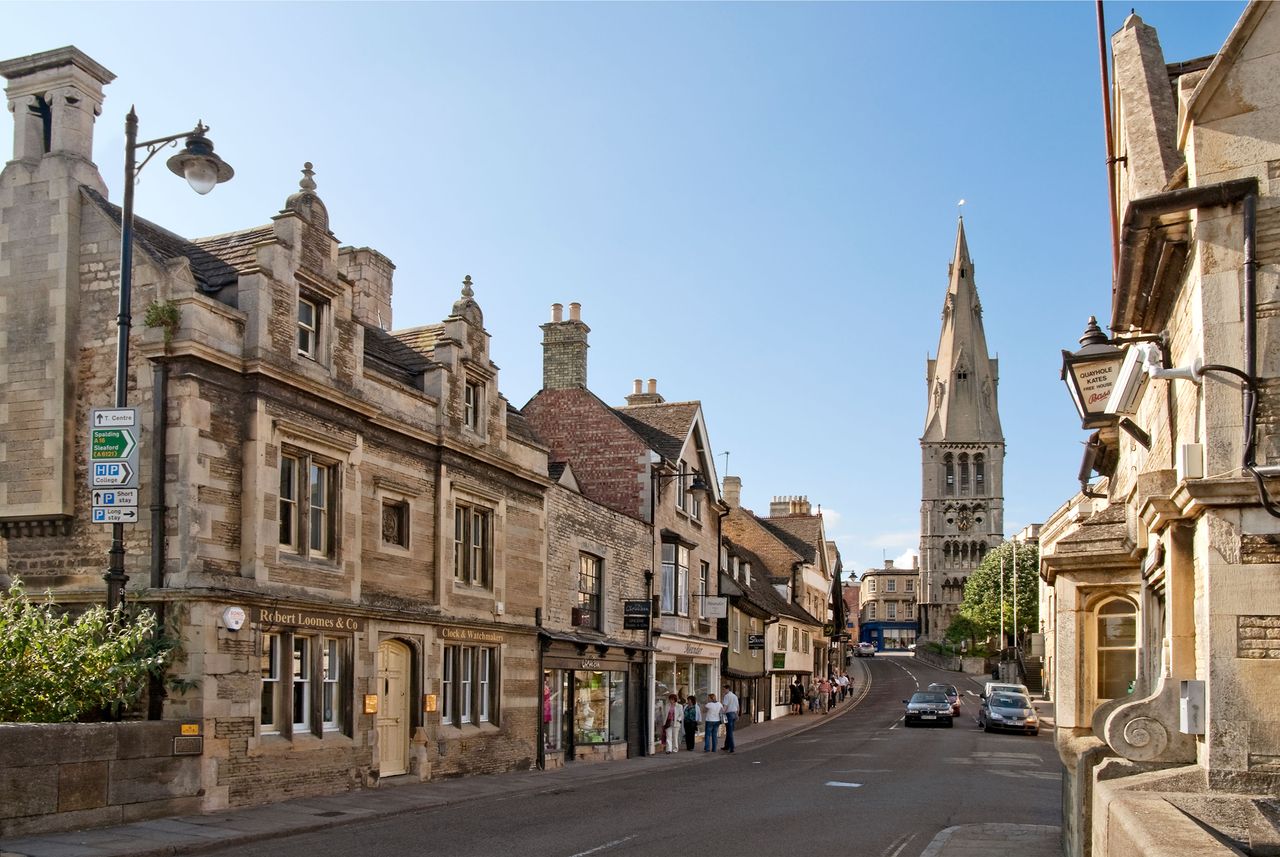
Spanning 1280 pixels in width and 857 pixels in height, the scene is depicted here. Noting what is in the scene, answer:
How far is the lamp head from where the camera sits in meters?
14.9

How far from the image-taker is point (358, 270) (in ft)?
89.7

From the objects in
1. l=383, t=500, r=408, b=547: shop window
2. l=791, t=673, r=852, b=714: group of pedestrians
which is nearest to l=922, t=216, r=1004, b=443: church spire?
l=791, t=673, r=852, b=714: group of pedestrians

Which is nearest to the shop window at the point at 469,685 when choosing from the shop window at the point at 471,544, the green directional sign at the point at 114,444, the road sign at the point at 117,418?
the shop window at the point at 471,544

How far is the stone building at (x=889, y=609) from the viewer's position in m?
171

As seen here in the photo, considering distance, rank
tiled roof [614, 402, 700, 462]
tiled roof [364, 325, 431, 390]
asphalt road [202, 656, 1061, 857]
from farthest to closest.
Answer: tiled roof [614, 402, 700, 462]
tiled roof [364, 325, 431, 390]
asphalt road [202, 656, 1061, 857]

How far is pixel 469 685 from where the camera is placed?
2436 cm

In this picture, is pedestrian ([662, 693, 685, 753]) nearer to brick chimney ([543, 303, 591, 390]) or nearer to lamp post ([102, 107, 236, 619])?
brick chimney ([543, 303, 591, 390])

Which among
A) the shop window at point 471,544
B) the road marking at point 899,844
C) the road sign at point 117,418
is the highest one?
the road sign at point 117,418

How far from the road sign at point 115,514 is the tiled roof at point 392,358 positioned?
22.0 feet

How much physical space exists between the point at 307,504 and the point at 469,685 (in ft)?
22.2

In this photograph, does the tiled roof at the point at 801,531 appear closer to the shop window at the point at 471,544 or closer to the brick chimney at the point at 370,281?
the brick chimney at the point at 370,281

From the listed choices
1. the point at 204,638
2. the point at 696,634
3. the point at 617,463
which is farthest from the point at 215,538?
the point at 696,634

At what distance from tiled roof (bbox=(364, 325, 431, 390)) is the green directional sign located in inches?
252

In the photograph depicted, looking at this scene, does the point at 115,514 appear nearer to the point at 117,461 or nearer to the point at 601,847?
the point at 117,461
